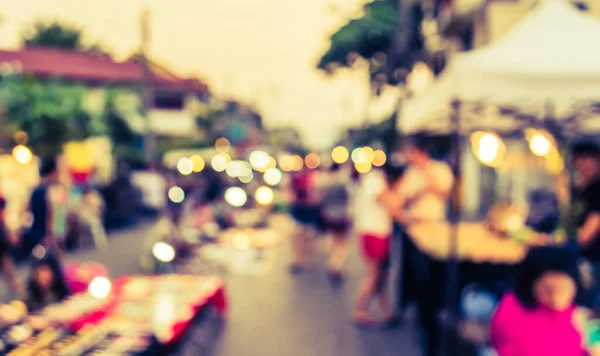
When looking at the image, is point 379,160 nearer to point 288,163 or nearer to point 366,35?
point 288,163

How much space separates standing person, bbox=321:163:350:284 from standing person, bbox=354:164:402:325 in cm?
291

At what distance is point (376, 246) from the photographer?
802cm

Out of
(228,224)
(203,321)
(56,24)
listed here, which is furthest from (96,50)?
(203,321)

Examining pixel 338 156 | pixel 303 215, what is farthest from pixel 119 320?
pixel 338 156

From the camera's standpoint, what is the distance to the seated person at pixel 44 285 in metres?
6.55

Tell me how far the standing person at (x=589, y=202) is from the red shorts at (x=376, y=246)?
2.41m

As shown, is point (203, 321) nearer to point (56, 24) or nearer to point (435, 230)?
point (435, 230)

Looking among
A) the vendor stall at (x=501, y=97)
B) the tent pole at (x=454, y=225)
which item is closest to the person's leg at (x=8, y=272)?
the vendor stall at (x=501, y=97)

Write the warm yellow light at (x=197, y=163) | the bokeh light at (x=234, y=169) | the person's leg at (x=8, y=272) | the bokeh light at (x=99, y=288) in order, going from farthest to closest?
the bokeh light at (x=234, y=169) < the warm yellow light at (x=197, y=163) < the person's leg at (x=8, y=272) < the bokeh light at (x=99, y=288)

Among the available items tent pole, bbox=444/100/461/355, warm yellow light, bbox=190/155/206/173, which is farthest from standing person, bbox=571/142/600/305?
warm yellow light, bbox=190/155/206/173

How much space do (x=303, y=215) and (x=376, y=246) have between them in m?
4.67

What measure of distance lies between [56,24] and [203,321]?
200 feet

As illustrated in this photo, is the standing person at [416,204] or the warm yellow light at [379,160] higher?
the warm yellow light at [379,160]

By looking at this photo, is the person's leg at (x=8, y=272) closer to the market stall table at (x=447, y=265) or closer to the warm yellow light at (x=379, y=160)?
the warm yellow light at (x=379, y=160)
